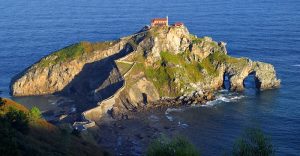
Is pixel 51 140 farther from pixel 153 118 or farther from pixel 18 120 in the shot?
pixel 153 118

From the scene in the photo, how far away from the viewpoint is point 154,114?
139 m

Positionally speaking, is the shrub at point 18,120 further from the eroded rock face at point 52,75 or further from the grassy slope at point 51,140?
the eroded rock face at point 52,75

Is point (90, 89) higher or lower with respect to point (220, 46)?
lower

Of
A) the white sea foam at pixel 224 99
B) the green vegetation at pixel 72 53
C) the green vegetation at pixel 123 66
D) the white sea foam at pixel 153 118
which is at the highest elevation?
the green vegetation at pixel 72 53

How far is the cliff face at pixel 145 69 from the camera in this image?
491 feet

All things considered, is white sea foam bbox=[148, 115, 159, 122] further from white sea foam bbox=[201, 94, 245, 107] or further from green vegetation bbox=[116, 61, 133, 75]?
green vegetation bbox=[116, 61, 133, 75]

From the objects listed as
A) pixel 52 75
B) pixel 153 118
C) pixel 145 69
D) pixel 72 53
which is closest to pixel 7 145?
pixel 153 118

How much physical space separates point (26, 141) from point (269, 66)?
311 ft

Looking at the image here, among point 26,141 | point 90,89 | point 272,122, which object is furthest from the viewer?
point 90,89

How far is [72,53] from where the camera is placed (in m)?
163

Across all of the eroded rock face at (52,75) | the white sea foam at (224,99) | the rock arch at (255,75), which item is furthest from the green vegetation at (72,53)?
the rock arch at (255,75)

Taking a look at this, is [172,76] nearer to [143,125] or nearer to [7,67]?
[143,125]

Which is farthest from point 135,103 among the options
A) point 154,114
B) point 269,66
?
point 269,66

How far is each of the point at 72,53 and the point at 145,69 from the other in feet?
83.0
